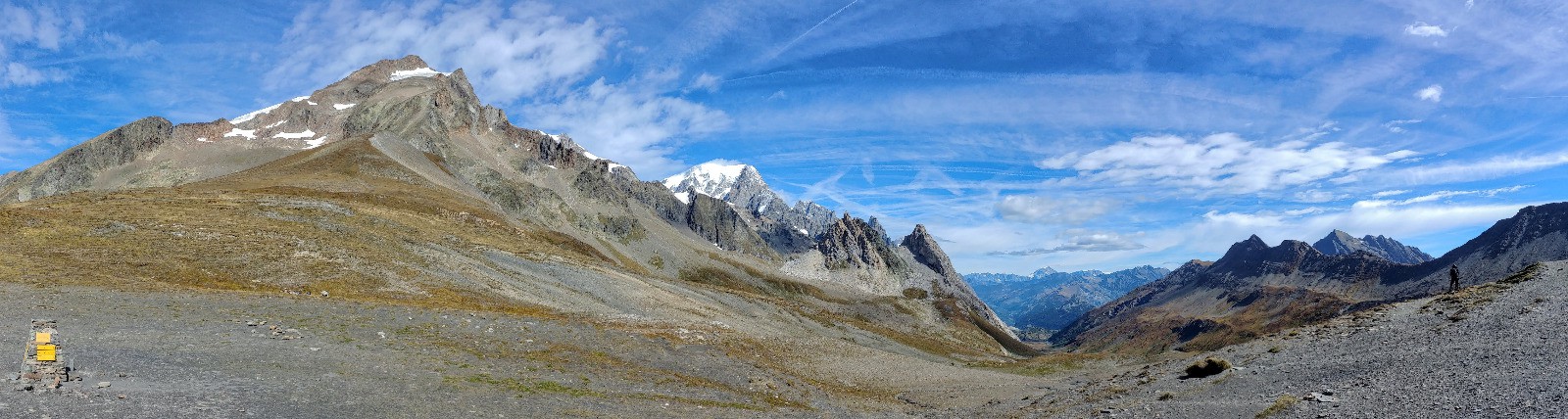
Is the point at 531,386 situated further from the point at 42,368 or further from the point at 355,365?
the point at 42,368

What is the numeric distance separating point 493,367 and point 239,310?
621 inches

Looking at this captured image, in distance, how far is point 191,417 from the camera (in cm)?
1847

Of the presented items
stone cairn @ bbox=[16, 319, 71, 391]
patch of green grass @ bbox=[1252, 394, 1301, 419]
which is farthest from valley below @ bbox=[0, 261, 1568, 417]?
stone cairn @ bbox=[16, 319, 71, 391]

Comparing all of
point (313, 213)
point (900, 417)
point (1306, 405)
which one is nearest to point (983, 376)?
point (900, 417)

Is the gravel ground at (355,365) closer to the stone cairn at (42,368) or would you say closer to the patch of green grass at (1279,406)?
the stone cairn at (42,368)

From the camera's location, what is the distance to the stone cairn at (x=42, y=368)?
1908 centimetres

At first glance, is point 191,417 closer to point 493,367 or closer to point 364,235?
point 493,367

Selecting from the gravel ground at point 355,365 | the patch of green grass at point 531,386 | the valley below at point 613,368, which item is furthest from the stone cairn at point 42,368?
the patch of green grass at point 531,386

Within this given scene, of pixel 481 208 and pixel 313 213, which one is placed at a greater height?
pixel 481 208

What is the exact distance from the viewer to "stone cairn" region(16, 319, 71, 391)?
19.1 m

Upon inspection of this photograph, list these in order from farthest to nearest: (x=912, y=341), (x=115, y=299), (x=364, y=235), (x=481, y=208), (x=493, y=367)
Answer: (x=481, y=208), (x=912, y=341), (x=364, y=235), (x=115, y=299), (x=493, y=367)

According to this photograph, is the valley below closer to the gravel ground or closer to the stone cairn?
the gravel ground

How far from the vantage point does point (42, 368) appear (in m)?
20.3

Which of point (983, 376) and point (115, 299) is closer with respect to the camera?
point (115, 299)
